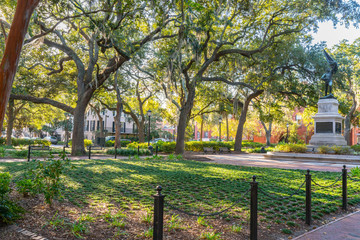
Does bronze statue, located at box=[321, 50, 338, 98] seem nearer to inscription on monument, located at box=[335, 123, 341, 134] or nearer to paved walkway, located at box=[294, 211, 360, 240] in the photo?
inscription on monument, located at box=[335, 123, 341, 134]

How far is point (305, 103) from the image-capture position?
24.5 m

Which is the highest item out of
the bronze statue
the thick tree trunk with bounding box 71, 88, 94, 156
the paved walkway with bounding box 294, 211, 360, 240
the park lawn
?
the bronze statue

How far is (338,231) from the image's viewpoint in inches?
187

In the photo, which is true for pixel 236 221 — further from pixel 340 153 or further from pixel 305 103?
pixel 305 103

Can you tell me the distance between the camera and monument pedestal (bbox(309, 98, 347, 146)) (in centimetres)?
2072

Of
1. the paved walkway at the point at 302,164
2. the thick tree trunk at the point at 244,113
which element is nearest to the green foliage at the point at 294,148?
the paved walkway at the point at 302,164

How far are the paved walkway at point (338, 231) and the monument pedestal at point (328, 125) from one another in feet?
56.7

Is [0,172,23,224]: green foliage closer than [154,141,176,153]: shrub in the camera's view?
Yes

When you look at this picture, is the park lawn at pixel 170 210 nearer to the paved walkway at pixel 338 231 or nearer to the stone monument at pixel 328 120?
the paved walkway at pixel 338 231

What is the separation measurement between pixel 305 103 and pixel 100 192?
74.8 feet

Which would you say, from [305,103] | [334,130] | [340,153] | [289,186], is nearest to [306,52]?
[305,103]

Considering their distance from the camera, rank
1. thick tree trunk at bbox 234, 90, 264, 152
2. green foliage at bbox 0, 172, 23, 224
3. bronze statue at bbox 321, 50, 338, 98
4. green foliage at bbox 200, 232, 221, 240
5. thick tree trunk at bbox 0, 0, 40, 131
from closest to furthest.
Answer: green foliage at bbox 200, 232, 221, 240
green foliage at bbox 0, 172, 23, 224
thick tree trunk at bbox 0, 0, 40, 131
bronze statue at bbox 321, 50, 338, 98
thick tree trunk at bbox 234, 90, 264, 152

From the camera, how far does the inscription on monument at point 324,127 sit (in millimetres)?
21008

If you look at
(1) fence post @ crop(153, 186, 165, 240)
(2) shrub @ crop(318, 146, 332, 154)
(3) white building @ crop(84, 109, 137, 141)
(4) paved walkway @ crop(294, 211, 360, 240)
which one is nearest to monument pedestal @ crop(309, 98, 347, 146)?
(2) shrub @ crop(318, 146, 332, 154)
